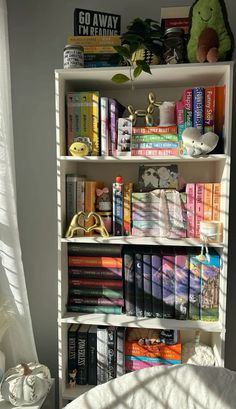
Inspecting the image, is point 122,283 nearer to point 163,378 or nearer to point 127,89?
point 163,378

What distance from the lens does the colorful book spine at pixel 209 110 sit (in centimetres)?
144

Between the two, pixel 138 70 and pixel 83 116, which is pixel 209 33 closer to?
pixel 138 70

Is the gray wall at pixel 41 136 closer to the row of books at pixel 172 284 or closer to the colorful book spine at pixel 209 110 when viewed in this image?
the row of books at pixel 172 284

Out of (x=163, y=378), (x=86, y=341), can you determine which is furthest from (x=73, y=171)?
(x=163, y=378)

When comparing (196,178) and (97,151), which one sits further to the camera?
(196,178)

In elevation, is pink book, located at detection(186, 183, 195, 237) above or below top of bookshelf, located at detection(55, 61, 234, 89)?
below

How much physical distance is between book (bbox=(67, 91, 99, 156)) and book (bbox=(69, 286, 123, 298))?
595mm

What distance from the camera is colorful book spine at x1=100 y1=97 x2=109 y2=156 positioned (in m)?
1.52

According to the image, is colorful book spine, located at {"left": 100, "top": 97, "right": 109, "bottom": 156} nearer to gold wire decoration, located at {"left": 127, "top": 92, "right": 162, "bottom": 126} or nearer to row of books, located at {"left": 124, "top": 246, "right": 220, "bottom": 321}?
gold wire decoration, located at {"left": 127, "top": 92, "right": 162, "bottom": 126}

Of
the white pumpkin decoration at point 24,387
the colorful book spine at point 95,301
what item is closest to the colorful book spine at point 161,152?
the colorful book spine at point 95,301

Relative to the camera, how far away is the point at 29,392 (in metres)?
1.48

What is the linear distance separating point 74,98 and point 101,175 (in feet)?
1.31

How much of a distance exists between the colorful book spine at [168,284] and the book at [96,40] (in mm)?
916

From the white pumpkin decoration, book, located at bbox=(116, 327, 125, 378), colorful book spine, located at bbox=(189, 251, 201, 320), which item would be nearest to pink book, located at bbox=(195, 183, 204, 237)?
colorful book spine, located at bbox=(189, 251, 201, 320)
